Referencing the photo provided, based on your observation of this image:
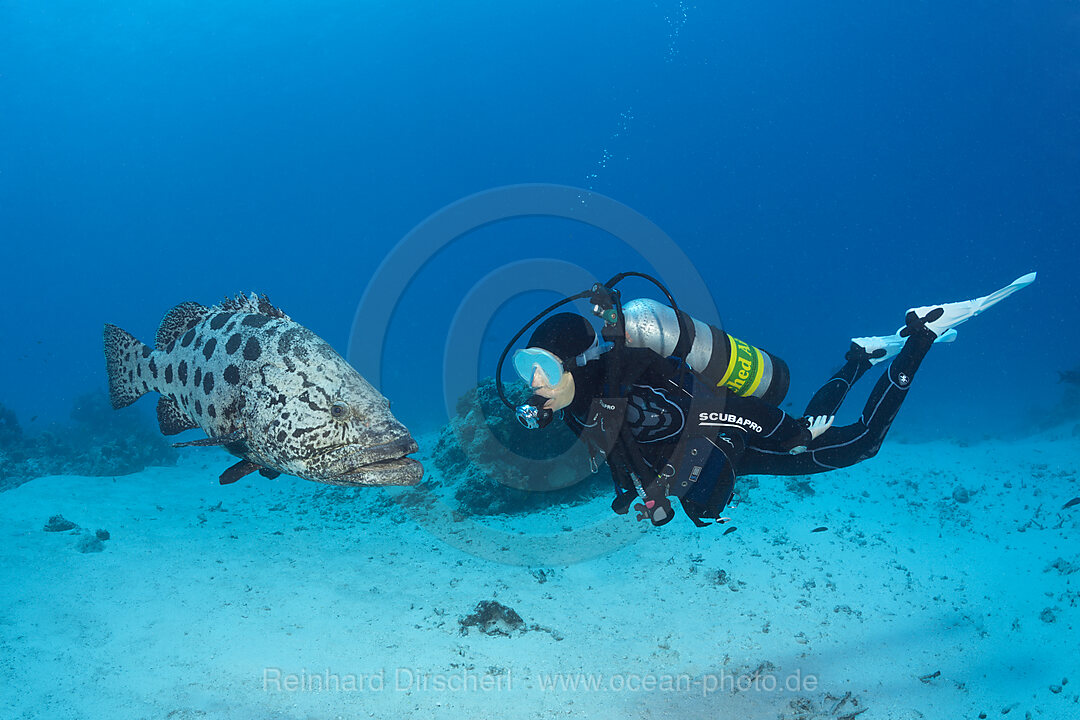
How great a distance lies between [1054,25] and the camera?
59.5 meters

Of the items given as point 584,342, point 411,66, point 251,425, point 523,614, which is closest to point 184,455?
point 523,614

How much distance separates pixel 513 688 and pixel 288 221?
369ft

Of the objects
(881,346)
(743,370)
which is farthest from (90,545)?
(881,346)

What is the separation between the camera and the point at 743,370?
14.4 ft

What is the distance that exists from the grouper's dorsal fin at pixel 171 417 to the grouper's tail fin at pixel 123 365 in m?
Result: 0.32

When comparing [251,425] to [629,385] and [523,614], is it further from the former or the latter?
[523,614]

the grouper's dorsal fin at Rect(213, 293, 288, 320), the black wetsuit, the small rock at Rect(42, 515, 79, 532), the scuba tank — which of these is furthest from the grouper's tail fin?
the small rock at Rect(42, 515, 79, 532)

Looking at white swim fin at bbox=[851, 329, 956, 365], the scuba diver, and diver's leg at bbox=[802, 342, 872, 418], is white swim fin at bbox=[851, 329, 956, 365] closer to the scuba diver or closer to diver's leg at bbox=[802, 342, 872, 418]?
diver's leg at bbox=[802, 342, 872, 418]

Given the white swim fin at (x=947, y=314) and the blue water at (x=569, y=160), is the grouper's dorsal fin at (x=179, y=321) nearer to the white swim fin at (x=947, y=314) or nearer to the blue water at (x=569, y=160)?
the white swim fin at (x=947, y=314)

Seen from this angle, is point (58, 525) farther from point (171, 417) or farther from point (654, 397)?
point (654, 397)

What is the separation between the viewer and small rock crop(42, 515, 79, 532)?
7.25 m

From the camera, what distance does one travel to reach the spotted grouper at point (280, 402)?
10.1 feet

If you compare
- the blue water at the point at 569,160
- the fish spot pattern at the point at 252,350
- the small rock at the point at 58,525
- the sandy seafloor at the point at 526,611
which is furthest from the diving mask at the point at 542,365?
the blue water at the point at 569,160

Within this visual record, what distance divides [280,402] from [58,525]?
7192mm
